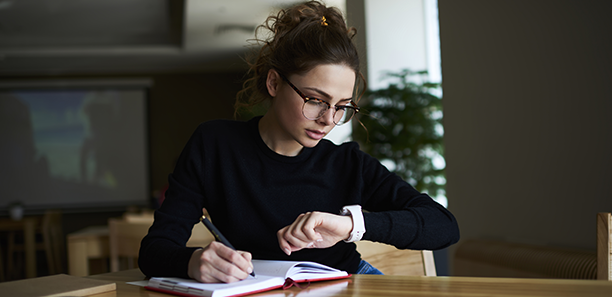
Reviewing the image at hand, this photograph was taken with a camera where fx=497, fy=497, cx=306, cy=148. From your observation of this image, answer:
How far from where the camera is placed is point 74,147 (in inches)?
322

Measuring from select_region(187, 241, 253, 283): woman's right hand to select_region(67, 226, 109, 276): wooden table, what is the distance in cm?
255

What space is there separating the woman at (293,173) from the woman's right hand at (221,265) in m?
0.15

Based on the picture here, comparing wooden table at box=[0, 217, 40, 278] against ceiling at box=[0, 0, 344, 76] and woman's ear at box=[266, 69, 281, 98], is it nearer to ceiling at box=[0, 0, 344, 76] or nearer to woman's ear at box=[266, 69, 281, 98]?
ceiling at box=[0, 0, 344, 76]

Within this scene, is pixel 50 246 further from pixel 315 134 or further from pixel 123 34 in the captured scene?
pixel 315 134

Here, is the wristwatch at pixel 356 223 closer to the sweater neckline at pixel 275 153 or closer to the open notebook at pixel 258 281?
the open notebook at pixel 258 281

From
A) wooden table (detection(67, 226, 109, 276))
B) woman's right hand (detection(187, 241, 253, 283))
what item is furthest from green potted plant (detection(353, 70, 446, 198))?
woman's right hand (detection(187, 241, 253, 283))

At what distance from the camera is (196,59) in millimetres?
7840

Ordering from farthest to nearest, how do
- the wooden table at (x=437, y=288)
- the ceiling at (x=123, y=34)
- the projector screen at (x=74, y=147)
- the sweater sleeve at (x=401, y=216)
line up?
the projector screen at (x=74, y=147)
the ceiling at (x=123, y=34)
the sweater sleeve at (x=401, y=216)
the wooden table at (x=437, y=288)

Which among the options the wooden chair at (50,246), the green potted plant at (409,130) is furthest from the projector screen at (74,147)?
the green potted plant at (409,130)

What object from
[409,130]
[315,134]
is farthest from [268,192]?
[409,130]

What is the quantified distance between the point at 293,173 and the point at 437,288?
514 mm

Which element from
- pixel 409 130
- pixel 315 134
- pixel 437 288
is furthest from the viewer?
pixel 409 130

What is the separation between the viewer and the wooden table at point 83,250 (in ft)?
10.3

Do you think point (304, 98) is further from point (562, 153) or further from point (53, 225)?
point (53, 225)
